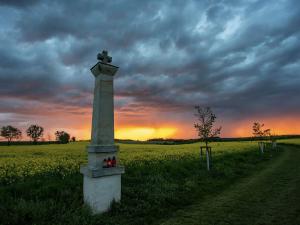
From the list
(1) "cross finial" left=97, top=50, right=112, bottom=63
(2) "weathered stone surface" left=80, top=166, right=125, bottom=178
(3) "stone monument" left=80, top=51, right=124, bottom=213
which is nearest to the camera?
(2) "weathered stone surface" left=80, top=166, right=125, bottom=178

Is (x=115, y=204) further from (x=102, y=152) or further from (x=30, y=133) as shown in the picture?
(x=30, y=133)

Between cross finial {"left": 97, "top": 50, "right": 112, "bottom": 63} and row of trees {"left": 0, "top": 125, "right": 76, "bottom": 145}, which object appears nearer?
cross finial {"left": 97, "top": 50, "right": 112, "bottom": 63}

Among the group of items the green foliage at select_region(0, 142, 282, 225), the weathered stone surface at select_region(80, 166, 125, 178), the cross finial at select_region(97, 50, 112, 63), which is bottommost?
the green foliage at select_region(0, 142, 282, 225)

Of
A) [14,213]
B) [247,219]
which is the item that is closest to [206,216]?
[247,219]

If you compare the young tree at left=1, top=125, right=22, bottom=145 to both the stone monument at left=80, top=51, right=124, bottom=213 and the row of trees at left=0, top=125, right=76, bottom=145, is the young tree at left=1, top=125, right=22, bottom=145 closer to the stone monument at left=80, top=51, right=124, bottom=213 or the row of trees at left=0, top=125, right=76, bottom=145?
the row of trees at left=0, top=125, right=76, bottom=145

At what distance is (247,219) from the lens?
295 inches

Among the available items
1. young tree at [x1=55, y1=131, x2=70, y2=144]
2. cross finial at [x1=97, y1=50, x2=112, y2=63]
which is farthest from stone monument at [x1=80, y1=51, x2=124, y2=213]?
young tree at [x1=55, y1=131, x2=70, y2=144]

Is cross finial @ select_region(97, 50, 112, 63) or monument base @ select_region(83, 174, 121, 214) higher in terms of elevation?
cross finial @ select_region(97, 50, 112, 63)

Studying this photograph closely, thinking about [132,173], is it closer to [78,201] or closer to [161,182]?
[161,182]

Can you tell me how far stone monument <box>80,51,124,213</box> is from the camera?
7977 mm

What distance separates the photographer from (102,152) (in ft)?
27.5

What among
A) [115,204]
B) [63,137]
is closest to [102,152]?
[115,204]

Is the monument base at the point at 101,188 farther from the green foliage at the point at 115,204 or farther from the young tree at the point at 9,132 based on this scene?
the young tree at the point at 9,132

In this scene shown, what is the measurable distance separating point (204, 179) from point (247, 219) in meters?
6.33
